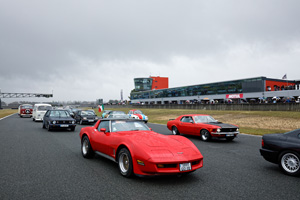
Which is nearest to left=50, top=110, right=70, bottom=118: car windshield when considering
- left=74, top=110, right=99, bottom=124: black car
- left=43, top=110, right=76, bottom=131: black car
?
left=43, top=110, right=76, bottom=131: black car

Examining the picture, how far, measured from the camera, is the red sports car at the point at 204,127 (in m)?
10.4

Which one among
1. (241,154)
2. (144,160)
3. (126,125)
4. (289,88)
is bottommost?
(241,154)

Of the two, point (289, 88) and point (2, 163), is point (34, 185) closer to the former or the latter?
point (2, 163)

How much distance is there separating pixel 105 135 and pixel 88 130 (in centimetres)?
138

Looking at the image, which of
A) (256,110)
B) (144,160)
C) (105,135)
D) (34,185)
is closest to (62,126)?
(105,135)

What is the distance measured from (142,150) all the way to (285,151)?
345 cm

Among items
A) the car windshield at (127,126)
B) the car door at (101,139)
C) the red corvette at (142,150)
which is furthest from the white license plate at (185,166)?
the car door at (101,139)

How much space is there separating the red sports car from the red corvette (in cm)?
509

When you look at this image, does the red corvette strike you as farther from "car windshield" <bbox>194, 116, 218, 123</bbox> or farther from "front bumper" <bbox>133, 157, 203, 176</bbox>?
"car windshield" <bbox>194, 116, 218, 123</bbox>

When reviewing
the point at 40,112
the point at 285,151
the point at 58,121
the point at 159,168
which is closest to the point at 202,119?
the point at 285,151

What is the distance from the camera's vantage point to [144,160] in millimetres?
4480

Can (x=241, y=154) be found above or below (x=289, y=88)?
below

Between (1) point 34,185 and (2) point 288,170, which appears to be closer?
(1) point 34,185

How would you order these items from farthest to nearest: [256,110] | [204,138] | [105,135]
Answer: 1. [256,110]
2. [204,138]
3. [105,135]
